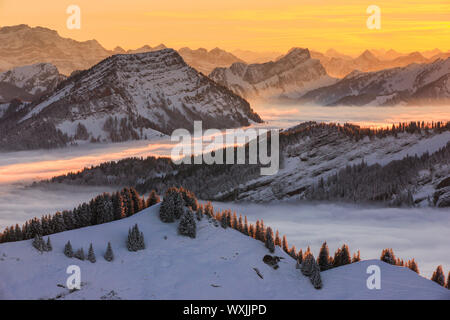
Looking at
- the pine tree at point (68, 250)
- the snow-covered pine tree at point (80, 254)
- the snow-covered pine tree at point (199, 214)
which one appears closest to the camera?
the snow-covered pine tree at point (80, 254)

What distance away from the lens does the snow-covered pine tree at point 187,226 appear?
124 metres

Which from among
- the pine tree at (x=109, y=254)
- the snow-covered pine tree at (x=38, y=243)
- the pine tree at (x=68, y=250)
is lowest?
the pine tree at (x=109, y=254)

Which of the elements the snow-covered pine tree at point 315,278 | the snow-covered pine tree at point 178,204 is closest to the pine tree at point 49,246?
the snow-covered pine tree at point 178,204

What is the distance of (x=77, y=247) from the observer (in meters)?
108

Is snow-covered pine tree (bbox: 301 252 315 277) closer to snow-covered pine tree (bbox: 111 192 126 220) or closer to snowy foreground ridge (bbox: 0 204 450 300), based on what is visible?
snowy foreground ridge (bbox: 0 204 450 300)

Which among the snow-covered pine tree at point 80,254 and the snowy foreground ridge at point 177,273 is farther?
the snow-covered pine tree at point 80,254

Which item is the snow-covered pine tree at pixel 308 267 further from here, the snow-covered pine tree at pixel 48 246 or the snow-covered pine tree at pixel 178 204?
the snow-covered pine tree at pixel 48 246

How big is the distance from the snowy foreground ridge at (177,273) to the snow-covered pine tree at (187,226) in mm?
1760

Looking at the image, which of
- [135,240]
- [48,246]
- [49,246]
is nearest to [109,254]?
[135,240]

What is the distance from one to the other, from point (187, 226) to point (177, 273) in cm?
1923
